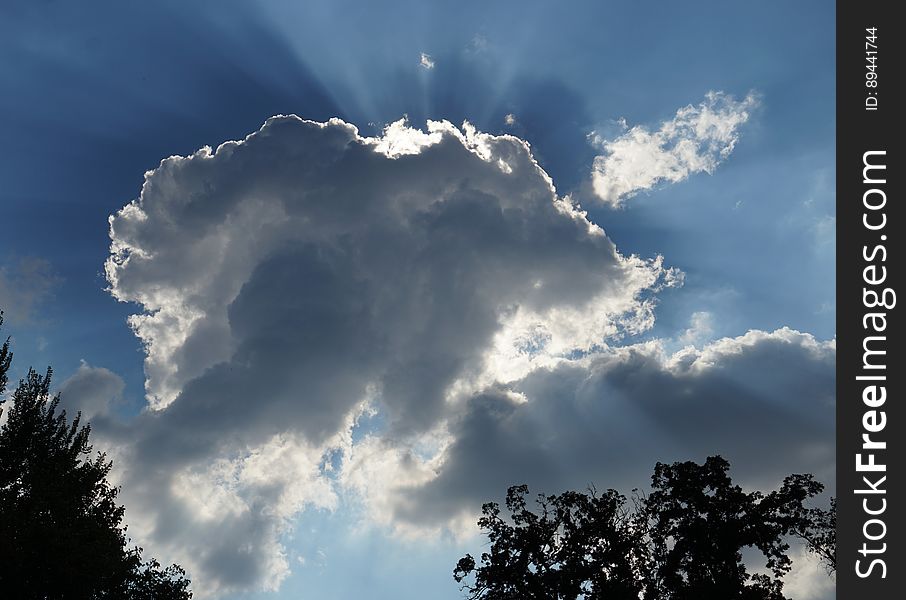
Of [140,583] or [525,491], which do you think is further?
[140,583]

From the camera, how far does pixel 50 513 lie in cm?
3120

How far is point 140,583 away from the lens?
47.4 m

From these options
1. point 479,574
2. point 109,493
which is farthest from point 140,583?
point 479,574

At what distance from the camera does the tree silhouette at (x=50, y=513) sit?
97.5ft

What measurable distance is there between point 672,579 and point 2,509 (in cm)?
3545

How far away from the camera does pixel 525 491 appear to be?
42.5 m

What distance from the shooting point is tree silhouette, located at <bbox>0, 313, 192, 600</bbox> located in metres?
29.7
